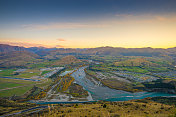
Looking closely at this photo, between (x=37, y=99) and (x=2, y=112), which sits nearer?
(x=2, y=112)

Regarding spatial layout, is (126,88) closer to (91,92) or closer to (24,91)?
(91,92)

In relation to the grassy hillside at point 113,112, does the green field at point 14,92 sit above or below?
below

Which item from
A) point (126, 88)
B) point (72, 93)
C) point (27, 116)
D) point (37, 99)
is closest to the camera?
point (27, 116)

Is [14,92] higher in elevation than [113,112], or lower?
lower

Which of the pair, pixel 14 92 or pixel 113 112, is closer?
pixel 113 112

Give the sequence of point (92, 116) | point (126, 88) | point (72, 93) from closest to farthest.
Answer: point (92, 116), point (72, 93), point (126, 88)

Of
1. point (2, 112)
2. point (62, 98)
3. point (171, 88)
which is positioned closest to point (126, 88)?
point (171, 88)

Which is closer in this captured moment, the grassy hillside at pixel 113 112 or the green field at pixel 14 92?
the grassy hillside at pixel 113 112

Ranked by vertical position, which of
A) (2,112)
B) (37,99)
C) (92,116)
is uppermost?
(92,116)

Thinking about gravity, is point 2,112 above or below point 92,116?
below

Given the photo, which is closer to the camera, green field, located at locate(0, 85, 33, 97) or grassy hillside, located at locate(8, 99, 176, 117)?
grassy hillside, located at locate(8, 99, 176, 117)

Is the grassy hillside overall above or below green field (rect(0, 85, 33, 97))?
above
